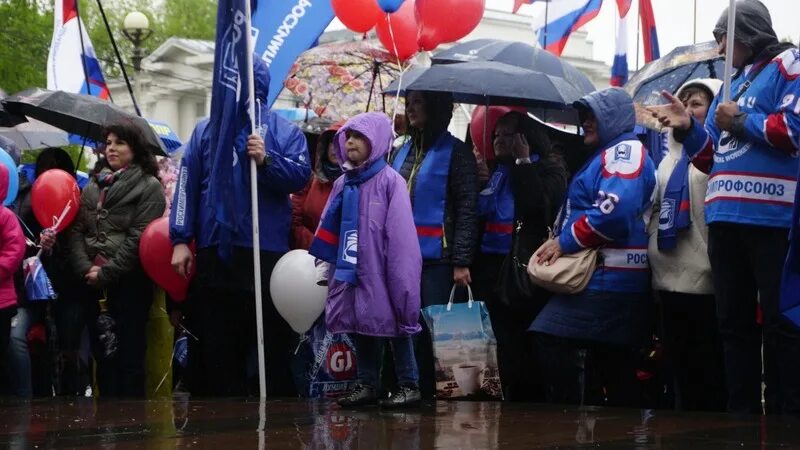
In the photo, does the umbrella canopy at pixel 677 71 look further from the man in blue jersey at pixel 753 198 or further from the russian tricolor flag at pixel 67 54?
the russian tricolor flag at pixel 67 54

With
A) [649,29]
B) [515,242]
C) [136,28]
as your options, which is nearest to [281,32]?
[515,242]

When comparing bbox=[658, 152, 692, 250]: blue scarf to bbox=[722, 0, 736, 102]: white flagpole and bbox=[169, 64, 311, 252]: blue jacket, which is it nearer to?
bbox=[722, 0, 736, 102]: white flagpole

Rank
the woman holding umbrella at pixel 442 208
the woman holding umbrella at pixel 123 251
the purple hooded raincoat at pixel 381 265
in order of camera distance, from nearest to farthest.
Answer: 1. the purple hooded raincoat at pixel 381 265
2. the woman holding umbrella at pixel 442 208
3. the woman holding umbrella at pixel 123 251

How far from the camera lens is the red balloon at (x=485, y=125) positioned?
10.4m

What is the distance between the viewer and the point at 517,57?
35.4 ft

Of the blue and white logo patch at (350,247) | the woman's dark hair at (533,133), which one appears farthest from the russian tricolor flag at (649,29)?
the blue and white logo patch at (350,247)

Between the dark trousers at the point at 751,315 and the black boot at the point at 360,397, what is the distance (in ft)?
6.33

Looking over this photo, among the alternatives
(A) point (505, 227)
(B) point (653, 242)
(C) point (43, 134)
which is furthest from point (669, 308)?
(C) point (43, 134)

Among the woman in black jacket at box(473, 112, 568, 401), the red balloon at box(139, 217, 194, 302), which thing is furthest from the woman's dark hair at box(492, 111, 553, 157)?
the red balloon at box(139, 217, 194, 302)

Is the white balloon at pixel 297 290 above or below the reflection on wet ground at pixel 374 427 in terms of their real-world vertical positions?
above

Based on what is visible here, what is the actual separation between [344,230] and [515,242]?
1.37 metres

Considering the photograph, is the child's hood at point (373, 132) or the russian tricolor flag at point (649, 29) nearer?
the child's hood at point (373, 132)

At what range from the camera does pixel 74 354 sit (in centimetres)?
1132

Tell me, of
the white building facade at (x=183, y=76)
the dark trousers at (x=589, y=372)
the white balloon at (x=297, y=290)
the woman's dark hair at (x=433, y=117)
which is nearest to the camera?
the dark trousers at (x=589, y=372)
